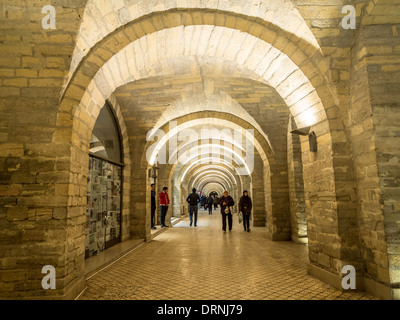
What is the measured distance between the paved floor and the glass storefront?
80cm

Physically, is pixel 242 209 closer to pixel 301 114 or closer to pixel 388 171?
pixel 301 114

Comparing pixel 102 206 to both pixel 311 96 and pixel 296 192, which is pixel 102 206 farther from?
pixel 296 192

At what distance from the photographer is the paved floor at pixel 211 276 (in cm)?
331

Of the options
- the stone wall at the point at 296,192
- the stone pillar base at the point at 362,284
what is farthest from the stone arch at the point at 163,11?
the stone wall at the point at 296,192

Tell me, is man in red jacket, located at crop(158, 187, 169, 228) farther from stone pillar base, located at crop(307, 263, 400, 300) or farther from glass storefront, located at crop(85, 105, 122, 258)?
stone pillar base, located at crop(307, 263, 400, 300)

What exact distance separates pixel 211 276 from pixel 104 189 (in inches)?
139

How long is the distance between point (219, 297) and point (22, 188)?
9.81 ft

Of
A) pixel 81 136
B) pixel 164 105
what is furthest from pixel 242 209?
pixel 81 136

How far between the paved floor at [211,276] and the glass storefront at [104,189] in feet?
2.61

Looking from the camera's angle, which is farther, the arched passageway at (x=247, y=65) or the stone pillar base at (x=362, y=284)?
the arched passageway at (x=247, y=65)

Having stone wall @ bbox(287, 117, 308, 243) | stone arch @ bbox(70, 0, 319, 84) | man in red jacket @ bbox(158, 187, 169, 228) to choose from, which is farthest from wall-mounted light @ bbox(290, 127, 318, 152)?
man in red jacket @ bbox(158, 187, 169, 228)

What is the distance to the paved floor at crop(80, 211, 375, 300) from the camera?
130 inches

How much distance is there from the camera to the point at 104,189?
6102 mm

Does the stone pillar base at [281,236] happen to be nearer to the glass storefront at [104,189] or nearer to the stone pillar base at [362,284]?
the stone pillar base at [362,284]
